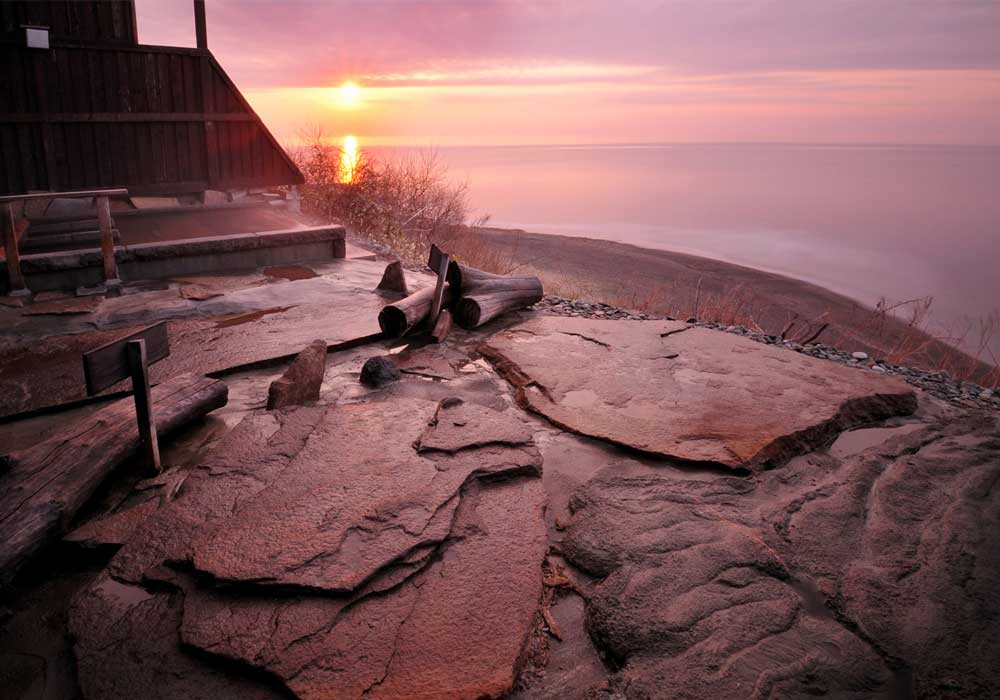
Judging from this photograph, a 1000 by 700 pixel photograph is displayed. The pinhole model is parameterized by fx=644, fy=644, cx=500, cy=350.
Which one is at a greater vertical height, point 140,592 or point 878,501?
point 878,501

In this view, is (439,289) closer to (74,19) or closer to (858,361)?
(858,361)

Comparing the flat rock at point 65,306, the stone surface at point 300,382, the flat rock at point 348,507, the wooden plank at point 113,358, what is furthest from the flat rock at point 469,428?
the flat rock at point 65,306

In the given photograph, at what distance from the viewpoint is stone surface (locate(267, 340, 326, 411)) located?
3771mm

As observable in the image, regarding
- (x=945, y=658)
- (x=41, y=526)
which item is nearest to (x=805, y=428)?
(x=945, y=658)

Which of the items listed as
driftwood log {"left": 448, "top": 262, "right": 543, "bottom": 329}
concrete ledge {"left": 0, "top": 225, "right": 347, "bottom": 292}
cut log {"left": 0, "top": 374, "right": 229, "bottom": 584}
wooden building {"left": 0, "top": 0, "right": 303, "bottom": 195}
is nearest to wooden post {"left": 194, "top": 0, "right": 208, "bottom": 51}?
wooden building {"left": 0, "top": 0, "right": 303, "bottom": 195}

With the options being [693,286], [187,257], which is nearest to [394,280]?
[187,257]

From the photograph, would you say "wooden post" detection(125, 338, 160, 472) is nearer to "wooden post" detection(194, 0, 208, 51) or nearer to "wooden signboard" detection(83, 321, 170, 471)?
"wooden signboard" detection(83, 321, 170, 471)

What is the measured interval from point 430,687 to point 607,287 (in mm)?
13920

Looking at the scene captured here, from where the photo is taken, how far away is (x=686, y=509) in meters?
2.90

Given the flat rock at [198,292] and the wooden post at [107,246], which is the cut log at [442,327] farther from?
the wooden post at [107,246]

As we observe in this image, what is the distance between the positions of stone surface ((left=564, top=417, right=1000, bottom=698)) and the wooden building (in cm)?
902

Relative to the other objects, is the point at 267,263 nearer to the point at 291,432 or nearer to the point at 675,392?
the point at 291,432

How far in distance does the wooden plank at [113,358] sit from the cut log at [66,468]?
0.34m

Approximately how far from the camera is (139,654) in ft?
6.75
